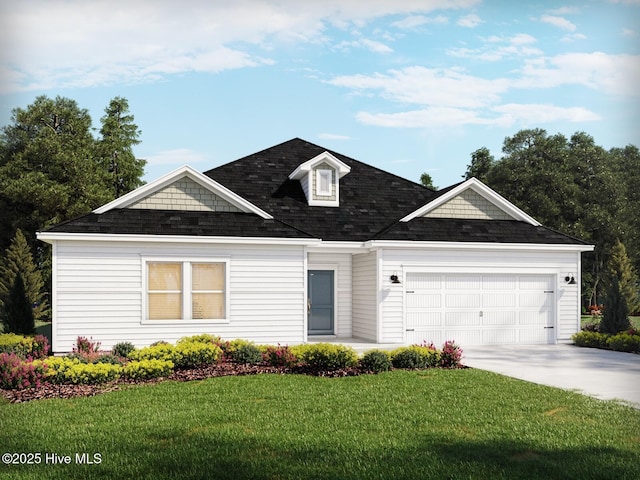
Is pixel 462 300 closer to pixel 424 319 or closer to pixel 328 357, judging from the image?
pixel 424 319

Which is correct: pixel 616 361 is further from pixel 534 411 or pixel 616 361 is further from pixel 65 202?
pixel 65 202

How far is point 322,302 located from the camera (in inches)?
754

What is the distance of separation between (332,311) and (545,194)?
24.1 metres

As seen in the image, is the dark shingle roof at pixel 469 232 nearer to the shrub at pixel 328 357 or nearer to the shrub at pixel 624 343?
the shrub at pixel 624 343

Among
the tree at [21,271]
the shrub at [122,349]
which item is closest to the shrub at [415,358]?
the shrub at [122,349]

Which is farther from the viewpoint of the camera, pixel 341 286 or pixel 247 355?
pixel 341 286

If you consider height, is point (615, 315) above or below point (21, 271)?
below

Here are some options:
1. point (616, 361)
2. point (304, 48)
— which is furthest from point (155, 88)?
point (616, 361)

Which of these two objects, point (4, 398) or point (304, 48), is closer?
point (304, 48)

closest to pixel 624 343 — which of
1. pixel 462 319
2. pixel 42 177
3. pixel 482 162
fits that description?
pixel 462 319

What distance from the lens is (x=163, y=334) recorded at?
15352mm

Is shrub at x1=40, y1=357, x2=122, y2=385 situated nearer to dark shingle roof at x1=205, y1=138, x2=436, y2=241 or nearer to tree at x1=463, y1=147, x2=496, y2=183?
dark shingle roof at x1=205, y1=138, x2=436, y2=241

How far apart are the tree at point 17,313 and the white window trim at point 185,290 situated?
4.29 meters

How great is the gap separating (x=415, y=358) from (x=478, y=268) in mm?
5818
